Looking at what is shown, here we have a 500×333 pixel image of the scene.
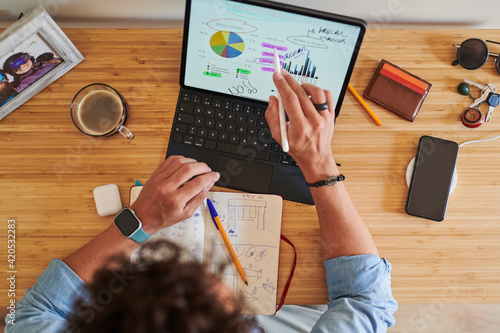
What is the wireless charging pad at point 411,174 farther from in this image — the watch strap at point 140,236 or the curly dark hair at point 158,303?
the watch strap at point 140,236

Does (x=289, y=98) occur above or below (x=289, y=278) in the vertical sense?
above

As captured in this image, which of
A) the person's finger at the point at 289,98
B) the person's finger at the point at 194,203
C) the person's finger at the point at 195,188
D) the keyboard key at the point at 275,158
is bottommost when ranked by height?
the person's finger at the point at 194,203

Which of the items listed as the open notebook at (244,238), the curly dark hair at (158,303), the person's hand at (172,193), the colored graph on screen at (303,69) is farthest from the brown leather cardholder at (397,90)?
the curly dark hair at (158,303)

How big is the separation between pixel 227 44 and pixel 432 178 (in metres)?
0.61

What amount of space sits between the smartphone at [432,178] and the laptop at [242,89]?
246mm

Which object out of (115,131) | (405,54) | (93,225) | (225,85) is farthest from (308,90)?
(93,225)

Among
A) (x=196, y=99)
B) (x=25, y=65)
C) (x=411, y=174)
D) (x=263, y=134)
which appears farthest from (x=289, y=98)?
(x=25, y=65)

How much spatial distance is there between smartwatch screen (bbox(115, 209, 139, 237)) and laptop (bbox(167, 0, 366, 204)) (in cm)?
19

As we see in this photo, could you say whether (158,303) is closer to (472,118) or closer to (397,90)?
(397,90)

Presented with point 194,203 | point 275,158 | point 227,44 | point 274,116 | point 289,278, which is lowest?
point 289,278

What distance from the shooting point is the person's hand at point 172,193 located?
0.74 metres

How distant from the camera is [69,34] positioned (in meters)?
0.91

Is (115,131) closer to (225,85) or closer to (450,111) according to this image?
(225,85)

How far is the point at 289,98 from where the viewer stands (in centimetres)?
71
